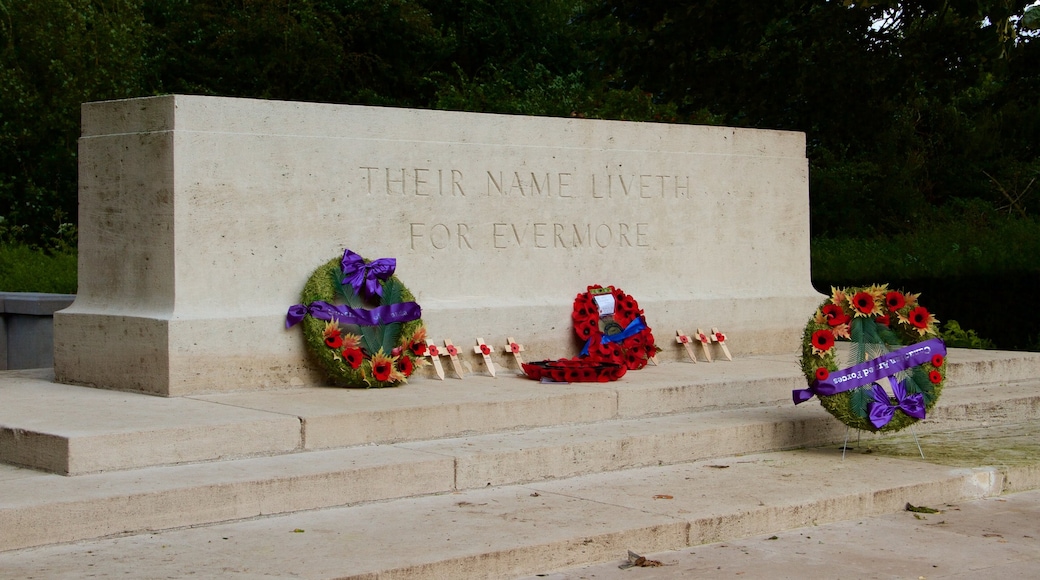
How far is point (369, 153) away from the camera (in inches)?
349

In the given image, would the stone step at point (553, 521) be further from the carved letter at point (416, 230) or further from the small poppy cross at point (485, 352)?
the carved letter at point (416, 230)

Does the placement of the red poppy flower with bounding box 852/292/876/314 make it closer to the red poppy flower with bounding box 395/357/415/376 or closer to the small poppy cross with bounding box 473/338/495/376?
the small poppy cross with bounding box 473/338/495/376

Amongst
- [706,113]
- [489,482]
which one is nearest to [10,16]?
[706,113]

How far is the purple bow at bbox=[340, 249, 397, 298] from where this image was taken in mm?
8594

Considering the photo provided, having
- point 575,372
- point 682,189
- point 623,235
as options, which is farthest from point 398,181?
point 682,189

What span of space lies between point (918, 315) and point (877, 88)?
410 inches

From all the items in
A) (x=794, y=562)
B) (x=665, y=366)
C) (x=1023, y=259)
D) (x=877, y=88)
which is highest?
(x=877, y=88)

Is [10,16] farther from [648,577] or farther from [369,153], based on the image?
[648,577]

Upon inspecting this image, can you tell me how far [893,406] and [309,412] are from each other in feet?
11.8

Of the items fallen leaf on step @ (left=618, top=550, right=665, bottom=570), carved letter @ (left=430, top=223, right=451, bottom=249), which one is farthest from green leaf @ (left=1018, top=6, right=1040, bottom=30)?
fallen leaf on step @ (left=618, top=550, right=665, bottom=570)

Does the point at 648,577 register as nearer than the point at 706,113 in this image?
Yes

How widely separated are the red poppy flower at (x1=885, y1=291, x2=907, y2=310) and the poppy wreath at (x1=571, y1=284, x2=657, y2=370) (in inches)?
88.2

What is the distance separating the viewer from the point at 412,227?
912 centimetres

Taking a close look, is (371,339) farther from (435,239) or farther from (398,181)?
(398,181)
